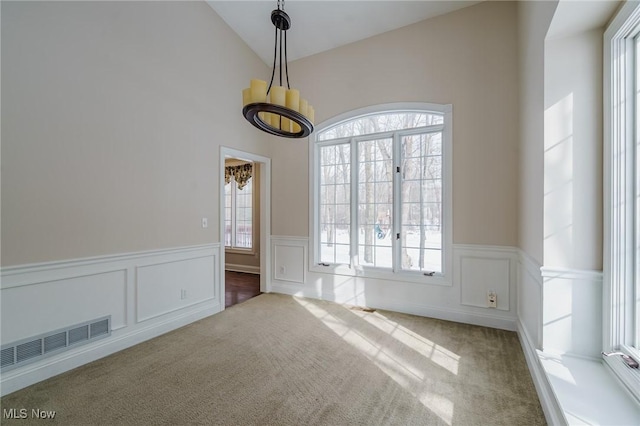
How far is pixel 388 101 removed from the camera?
386 centimetres

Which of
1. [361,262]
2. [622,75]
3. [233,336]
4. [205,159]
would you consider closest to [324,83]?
[205,159]

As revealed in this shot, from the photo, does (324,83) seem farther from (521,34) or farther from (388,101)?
(521,34)

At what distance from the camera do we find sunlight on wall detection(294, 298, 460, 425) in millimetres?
2020

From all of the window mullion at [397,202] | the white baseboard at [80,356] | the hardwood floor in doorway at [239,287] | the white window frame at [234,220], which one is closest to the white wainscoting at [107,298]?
the white baseboard at [80,356]

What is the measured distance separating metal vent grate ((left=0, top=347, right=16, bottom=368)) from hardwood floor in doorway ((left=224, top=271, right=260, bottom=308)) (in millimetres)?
2226

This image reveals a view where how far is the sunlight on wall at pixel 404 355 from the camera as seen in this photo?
2.02m

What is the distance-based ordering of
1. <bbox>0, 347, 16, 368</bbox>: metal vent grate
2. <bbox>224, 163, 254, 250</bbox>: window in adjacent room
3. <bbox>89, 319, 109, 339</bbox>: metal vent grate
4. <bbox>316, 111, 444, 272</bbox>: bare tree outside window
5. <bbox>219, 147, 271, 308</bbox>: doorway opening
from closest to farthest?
<bbox>0, 347, 16, 368</bbox>: metal vent grate
<bbox>89, 319, 109, 339</bbox>: metal vent grate
<bbox>316, 111, 444, 272</bbox>: bare tree outside window
<bbox>219, 147, 271, 308</bbox>: doorway opening
<bbox>224, 163, 254, 250</bbox>: window in adjacent room

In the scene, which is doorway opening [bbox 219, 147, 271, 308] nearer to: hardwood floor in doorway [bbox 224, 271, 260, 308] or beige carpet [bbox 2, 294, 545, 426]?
hardwood floor in doorway [bbox 224, 271, 260, 308]

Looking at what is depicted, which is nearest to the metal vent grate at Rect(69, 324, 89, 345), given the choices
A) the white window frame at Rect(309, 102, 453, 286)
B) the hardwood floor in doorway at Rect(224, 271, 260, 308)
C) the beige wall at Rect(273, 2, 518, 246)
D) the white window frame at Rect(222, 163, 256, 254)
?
the hardwood floor in doorway at Rect(224, 271, 260, 308)

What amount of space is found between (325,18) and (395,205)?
8.69 ft

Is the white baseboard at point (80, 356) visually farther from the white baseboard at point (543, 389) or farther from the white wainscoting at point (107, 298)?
the white baseboard at point (543, 389)

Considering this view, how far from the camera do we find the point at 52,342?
2.38m

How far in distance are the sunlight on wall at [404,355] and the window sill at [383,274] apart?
0.52 meters

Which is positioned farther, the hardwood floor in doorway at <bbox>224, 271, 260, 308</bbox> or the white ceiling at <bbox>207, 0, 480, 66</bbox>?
the hardwood floor in doorway at <bbox>224, 271, 260, 308</bbox>
